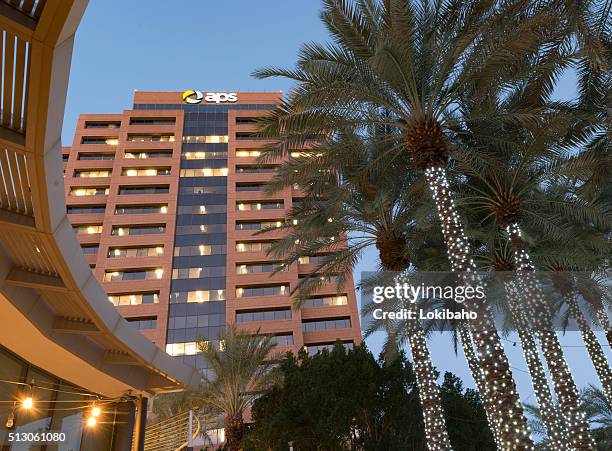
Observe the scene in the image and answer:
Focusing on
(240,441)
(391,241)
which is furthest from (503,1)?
(240,441)

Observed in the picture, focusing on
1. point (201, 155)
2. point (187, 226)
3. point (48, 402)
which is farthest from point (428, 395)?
point (201, 155)

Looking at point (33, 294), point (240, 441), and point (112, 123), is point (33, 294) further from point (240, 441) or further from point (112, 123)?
point (112, 123)

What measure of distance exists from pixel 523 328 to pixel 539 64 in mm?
9223

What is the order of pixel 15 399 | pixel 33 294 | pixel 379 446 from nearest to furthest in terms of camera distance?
pixel 33 294, pixel 15 399, pixel 379 446

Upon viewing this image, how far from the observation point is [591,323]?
71.3 feet

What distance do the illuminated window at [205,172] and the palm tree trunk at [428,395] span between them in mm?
55731

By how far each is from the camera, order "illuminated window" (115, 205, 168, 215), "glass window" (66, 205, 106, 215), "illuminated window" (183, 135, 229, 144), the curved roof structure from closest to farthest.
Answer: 1. the curved roof structure
2. "illuminated window" (115, 205, 168, 215)
3. "glass window" (66, 205, 106, 215)
4. "illuminated window" (183, 135, 229, 144)

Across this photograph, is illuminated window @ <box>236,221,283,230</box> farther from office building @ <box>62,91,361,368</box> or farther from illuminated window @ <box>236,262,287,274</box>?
illuminated window @ <box>236,262,287,274</box>

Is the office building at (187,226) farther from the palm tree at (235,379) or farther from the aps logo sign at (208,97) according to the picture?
the palm tree at (235,379)

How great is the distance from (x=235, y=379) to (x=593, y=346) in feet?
55.9

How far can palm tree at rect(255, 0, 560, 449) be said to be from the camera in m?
11.0

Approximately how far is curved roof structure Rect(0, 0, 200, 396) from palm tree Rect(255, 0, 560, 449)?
23.5 ft

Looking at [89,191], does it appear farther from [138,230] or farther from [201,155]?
[201,155]

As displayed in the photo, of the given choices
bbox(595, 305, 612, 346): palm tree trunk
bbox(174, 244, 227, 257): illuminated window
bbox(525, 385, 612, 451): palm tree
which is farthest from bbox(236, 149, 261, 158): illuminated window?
bbox(595, 305, 612, 346): palm tree trunk
